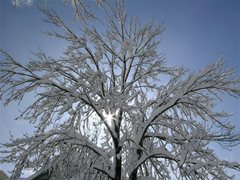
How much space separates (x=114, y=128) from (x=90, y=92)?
1657 millimetres

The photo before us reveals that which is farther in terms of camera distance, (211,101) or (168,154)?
(211,101)

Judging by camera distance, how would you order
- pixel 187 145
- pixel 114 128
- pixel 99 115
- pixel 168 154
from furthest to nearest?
pixel 114 128 < pixel 99 115 < pixel 168 154 < pixel 187 145

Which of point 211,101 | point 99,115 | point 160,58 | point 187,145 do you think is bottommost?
point 187,145

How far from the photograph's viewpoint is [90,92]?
7.59 metres

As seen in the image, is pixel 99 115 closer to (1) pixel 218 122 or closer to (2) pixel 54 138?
(2) pixel 54 138

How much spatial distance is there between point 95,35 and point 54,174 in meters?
4.70

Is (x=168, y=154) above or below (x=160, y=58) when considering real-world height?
below

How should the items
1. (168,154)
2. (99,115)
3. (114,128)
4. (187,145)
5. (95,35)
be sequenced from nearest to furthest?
(187,145), (168,154), (99,115), (114,128), (95,35)

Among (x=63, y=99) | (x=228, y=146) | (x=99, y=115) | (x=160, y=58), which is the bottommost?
(x=228, y=146)

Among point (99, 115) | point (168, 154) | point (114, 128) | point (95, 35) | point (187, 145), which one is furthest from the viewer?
point (95, 35)

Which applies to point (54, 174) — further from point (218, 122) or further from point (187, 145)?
point (218, 122)

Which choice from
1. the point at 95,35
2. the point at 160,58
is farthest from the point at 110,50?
the point at 160,58

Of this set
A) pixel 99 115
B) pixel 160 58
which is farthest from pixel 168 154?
pixel 160 58

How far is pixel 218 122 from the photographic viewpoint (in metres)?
8.77
